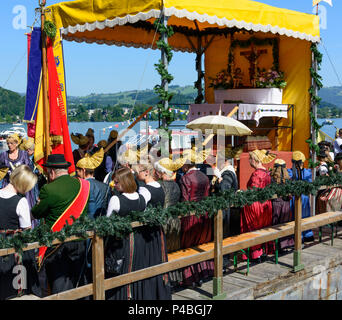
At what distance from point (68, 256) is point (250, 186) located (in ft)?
9.23

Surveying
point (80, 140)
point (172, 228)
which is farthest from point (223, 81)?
point (172, 228)

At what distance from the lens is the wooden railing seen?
4.27 metres

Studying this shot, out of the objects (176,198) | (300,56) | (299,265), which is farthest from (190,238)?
(300,56)

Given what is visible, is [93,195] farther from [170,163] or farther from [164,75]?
[164,75]

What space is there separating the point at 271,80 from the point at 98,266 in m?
7.49

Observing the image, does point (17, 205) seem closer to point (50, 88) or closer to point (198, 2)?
point (50, 88)

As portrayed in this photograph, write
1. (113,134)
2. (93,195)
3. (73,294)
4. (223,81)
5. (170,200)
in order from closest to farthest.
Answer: (73,294) < (93,195) < (170,200) < (113,134) < (223,81)

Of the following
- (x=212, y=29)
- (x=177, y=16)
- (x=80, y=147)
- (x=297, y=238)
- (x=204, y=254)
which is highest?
(x=212, y=29)

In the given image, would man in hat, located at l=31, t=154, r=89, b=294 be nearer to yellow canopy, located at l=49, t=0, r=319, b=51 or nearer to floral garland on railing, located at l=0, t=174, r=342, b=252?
floral garland on railing, located at l=0, t=174, r=342, b=252

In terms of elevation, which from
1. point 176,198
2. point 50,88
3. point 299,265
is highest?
point 50,88

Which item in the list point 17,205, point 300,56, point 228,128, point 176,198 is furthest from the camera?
point 300,56

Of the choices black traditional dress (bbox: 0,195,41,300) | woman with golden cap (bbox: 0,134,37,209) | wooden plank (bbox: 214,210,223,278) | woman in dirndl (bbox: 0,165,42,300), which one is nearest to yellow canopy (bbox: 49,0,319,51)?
woman with golden cap (bbox: 0,134,37,209)

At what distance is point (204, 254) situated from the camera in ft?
17.6

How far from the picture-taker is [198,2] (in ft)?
24.2
